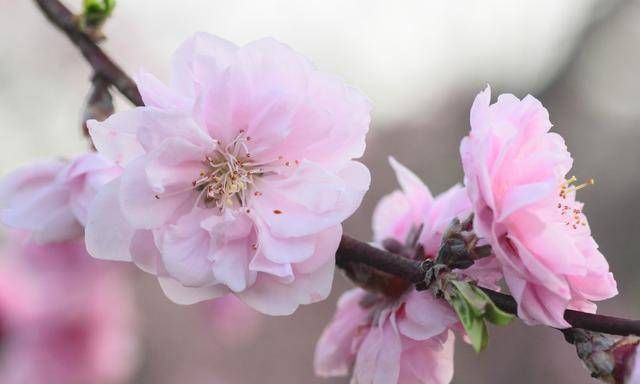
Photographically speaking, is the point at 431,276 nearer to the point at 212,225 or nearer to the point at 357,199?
the point at 357,199

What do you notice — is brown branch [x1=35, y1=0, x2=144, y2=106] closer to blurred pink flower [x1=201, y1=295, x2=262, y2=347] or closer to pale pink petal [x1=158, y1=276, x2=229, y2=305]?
pale pink petal [x1=158, y1=276, x2=229, y2=305]

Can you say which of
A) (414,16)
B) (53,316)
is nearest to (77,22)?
(53,316)

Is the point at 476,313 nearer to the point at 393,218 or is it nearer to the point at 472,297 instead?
the point at 472,297

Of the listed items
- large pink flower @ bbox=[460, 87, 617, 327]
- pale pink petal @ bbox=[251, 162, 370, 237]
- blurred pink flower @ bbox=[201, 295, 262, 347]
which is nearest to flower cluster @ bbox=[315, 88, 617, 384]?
large pink flower @ bbox=[460, 87, 617, 327]

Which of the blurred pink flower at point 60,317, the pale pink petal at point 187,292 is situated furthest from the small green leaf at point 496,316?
the blurred pink flower at point 60,317

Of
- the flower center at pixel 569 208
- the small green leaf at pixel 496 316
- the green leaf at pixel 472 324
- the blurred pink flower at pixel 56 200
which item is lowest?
the blurred pink flower at pixel 56 200

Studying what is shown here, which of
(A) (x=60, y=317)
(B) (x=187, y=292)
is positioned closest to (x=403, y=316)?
(B) (x=187, y=292)

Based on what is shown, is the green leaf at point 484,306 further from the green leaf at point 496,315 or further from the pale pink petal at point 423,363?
the pale pink petal at point 423,363

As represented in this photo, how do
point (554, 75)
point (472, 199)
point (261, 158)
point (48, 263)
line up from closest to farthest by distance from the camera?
point (472, 199), point (261, 158), point (48, 263), point (554, 75)
